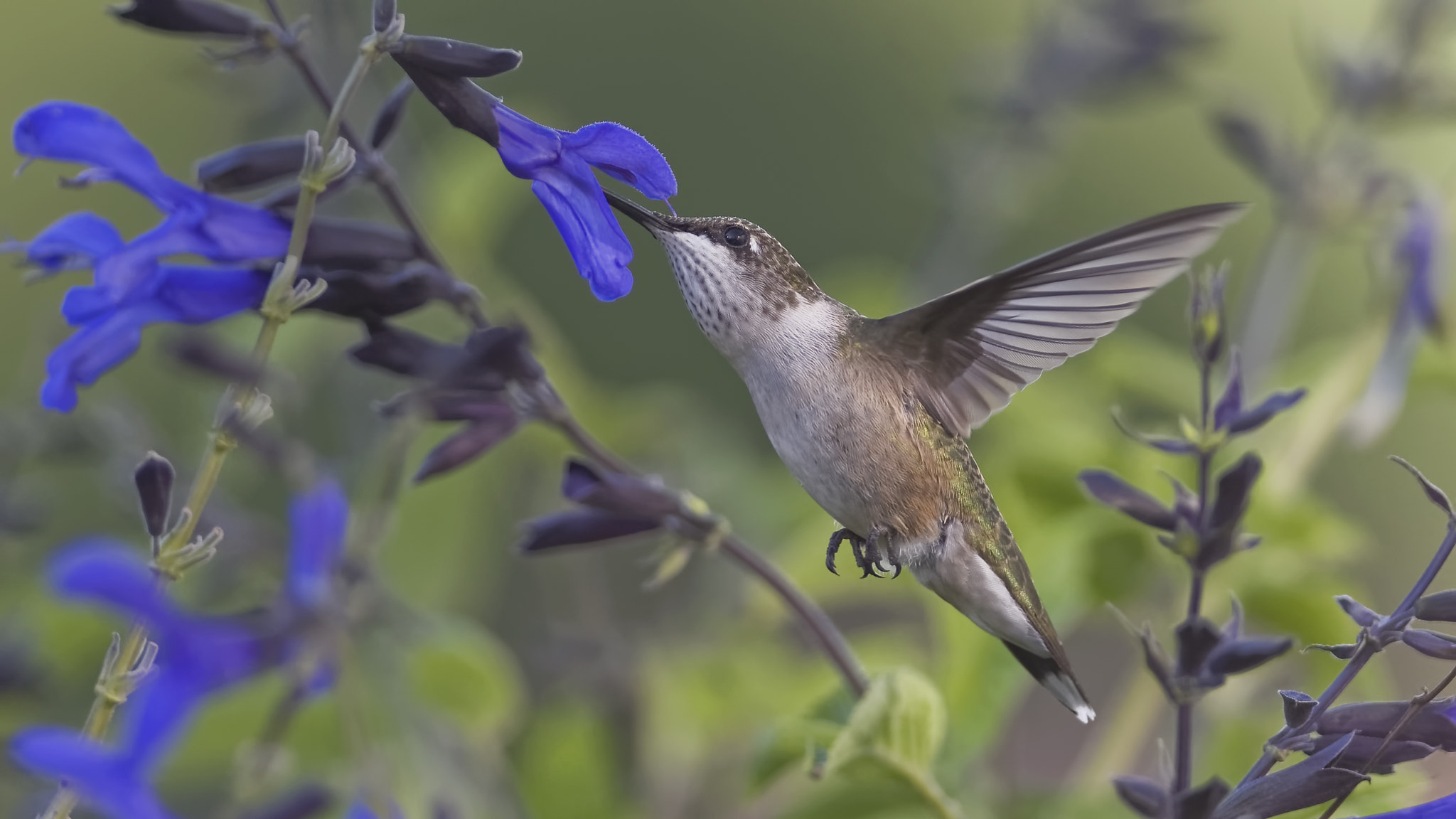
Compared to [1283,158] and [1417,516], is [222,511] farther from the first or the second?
[1417,516]

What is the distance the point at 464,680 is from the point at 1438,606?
2.68ft

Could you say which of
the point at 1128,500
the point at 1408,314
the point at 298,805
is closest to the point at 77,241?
the point at 298,805

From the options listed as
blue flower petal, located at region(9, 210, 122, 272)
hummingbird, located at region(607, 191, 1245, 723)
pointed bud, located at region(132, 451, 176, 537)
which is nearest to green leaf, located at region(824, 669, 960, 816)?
hummingbird, located at region(607, 191, 1245, 723)

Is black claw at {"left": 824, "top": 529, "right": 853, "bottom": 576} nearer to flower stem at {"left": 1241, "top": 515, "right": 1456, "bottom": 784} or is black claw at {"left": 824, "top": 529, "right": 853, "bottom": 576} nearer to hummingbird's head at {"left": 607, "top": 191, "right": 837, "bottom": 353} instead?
hummingbird's head at {"left": 607, "top": 191, "right": 837, "bottom": 353}

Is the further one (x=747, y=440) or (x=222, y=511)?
(x=747, y=440)

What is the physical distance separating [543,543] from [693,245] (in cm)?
20

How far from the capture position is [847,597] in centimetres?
164

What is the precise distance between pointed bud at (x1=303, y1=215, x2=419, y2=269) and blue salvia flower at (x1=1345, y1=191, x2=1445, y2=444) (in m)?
0.99

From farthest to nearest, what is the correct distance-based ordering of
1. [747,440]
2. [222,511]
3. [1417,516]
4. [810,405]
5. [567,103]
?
[1417,516] < [567,103] < [747,440] < [222,511] < [810,405]

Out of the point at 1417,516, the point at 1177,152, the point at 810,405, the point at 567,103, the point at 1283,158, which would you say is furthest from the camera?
the point at 1177,152

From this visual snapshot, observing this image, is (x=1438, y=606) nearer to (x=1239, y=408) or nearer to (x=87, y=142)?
(x=1239, y=408)

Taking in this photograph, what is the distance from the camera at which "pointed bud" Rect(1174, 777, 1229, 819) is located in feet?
2.30

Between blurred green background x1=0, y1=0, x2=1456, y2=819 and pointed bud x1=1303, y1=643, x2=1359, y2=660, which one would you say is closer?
pointed bud x1=1303, y1=643, x2=1359, y2=660

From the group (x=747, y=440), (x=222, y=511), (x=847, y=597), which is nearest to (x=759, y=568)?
(x=222, y=511)
